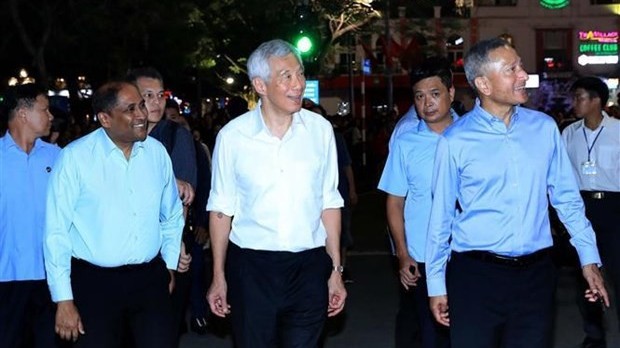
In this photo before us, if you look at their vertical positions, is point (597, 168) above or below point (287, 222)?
below

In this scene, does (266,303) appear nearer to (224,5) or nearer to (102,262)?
(102,262)

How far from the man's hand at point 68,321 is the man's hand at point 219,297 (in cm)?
68

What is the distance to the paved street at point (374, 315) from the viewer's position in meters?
9.64

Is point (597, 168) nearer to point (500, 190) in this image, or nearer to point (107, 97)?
point (500, 190)

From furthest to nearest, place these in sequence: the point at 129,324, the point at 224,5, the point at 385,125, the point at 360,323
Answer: the point at 224,5 < the point at 385,125 < the point at 360,323 < the point at 129,324

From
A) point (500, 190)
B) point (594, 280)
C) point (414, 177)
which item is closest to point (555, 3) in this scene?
point (414, 177)

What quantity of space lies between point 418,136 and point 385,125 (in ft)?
77.8

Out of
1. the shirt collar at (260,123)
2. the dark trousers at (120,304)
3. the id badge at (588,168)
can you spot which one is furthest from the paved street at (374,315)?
the shirt collar at (260,123)

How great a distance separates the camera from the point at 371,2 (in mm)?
33969

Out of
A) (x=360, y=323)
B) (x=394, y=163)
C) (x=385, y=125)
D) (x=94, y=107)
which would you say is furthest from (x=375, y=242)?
(x=385, y=125)

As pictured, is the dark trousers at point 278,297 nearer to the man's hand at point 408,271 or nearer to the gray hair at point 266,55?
the gray hair at point 266,55

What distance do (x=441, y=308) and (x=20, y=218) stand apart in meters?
2.79

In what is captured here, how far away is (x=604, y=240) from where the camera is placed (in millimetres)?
8695

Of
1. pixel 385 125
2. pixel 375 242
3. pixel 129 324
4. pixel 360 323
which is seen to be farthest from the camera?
pixel 385 125
